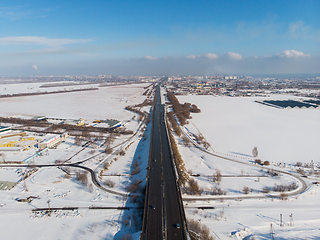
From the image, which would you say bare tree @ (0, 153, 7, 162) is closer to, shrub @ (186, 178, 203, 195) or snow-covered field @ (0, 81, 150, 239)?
snow-covered field @ (0, 81, 150, 239)

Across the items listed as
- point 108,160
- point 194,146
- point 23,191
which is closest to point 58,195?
A: point 23,191

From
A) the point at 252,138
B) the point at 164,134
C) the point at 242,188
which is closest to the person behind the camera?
the point at 242,188

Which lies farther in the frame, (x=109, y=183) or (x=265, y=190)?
(x=109, y=183)

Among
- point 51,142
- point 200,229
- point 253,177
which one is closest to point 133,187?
point 200,229

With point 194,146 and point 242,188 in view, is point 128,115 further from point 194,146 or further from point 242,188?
point 242,188

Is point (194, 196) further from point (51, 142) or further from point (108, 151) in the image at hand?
point (51, 142)

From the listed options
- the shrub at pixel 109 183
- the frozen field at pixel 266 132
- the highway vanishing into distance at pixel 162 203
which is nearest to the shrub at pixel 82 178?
the shrub at pixel 109 183
